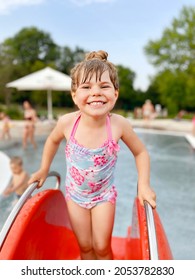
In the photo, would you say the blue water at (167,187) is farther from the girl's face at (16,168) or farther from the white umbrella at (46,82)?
the white umbrella at (46,82)

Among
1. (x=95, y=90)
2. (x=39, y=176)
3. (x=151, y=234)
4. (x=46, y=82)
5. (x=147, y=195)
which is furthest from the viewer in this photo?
(x=46, y=82)

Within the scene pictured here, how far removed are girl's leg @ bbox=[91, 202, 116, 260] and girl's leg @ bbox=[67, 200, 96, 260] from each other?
4 centimetres

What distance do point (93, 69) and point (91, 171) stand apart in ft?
1.96

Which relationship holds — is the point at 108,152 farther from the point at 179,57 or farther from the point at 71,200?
the point at 179,57

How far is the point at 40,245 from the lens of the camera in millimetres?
2688

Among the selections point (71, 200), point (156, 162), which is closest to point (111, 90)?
point (71, 200)

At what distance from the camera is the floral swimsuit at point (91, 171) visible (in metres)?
2.40

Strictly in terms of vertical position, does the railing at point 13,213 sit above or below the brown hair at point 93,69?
below

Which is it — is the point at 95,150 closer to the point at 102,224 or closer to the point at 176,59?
the point at 102,224

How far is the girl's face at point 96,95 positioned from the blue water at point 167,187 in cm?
195

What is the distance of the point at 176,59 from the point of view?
35.7 meters

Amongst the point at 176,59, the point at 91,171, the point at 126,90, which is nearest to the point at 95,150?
the point at 91,171

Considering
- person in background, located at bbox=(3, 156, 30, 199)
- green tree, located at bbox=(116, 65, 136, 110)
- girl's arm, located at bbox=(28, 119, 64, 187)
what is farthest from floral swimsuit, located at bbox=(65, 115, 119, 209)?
green tree, located at bbox=(116, 65, 136, 110)

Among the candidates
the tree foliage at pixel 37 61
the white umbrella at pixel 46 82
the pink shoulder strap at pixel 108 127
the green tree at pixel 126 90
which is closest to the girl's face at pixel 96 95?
the pink shoulder strap at pixel 108 127
